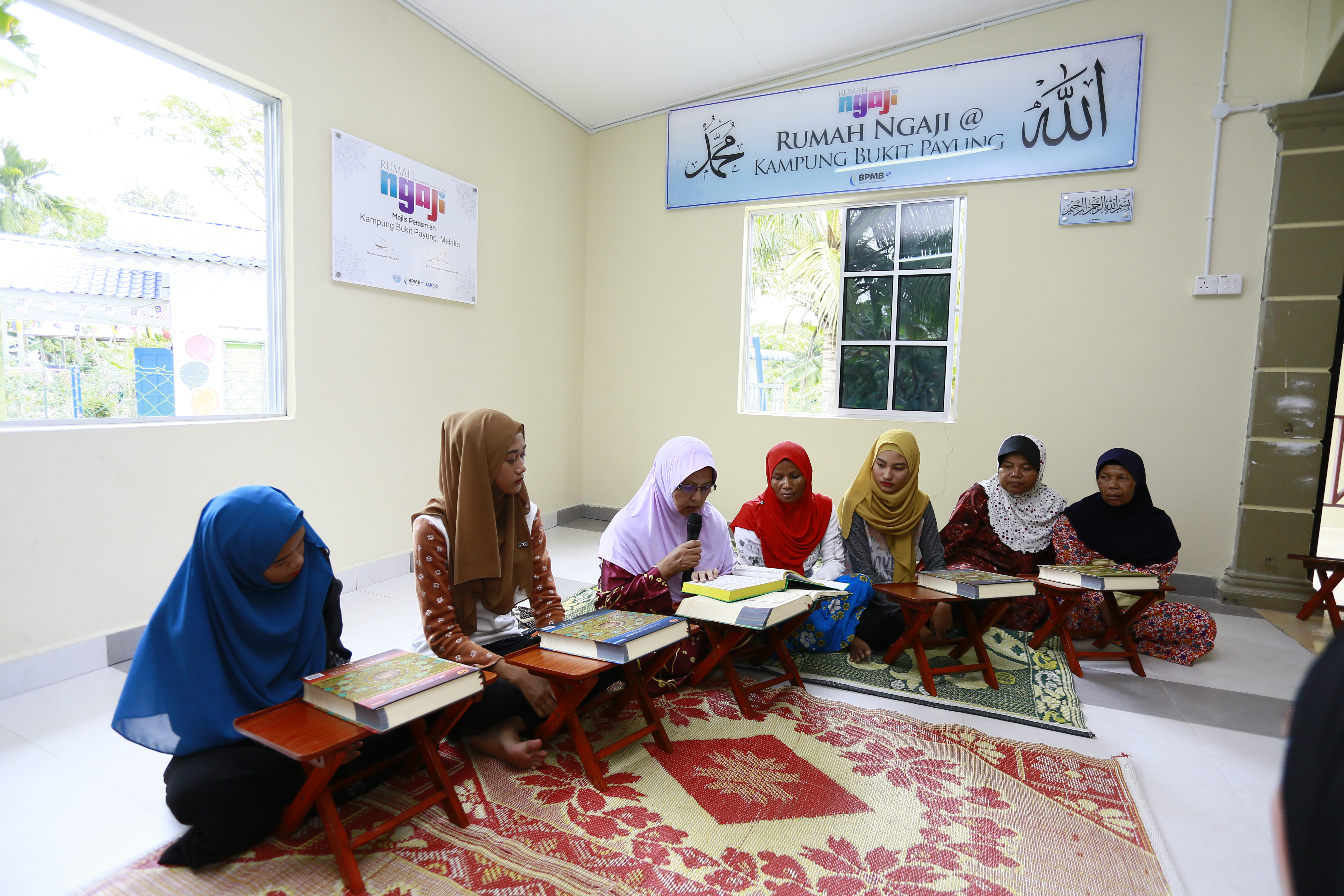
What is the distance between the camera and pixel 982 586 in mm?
2377

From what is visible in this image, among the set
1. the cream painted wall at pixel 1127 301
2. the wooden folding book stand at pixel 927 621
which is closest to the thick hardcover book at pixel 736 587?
the wooden folding book stand at pixel 927 621

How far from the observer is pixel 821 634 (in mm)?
2744

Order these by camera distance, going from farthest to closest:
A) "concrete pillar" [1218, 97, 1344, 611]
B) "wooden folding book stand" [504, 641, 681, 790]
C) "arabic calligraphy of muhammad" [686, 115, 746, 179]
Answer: "arabic calligraphy of muhammad" [686, 115, 746, 179], "concrete pillar" [1218, 97, 1344, 611], "wooden folding book stand" [504, 641, 681, 790]

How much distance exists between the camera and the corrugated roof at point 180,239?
266 centimetres

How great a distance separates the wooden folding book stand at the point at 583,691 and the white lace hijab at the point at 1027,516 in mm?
1815

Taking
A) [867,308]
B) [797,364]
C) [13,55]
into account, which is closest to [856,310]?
[867,308]

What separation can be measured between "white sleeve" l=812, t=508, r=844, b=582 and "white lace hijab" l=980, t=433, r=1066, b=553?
793 millimetres

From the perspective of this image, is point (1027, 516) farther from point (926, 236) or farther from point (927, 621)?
point (926, 236)

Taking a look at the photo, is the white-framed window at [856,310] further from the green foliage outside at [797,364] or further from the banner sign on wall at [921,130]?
the banner sign on wall at [921,130]

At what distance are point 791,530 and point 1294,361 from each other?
3.00 m

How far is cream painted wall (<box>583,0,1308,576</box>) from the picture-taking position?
371 centimetres

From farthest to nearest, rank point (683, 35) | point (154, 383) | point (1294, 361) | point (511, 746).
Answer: point (683, 35), point (1294, 361), point (154, 383), point (511, 746)

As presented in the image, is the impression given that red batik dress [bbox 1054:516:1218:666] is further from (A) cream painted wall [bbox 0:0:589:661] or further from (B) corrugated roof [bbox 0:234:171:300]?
(B) corrugated roof [bbox 0:234:171:300]

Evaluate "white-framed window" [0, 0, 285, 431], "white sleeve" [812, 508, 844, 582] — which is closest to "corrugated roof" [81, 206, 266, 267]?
"white-framed window" [0, 0, 285, 431]
